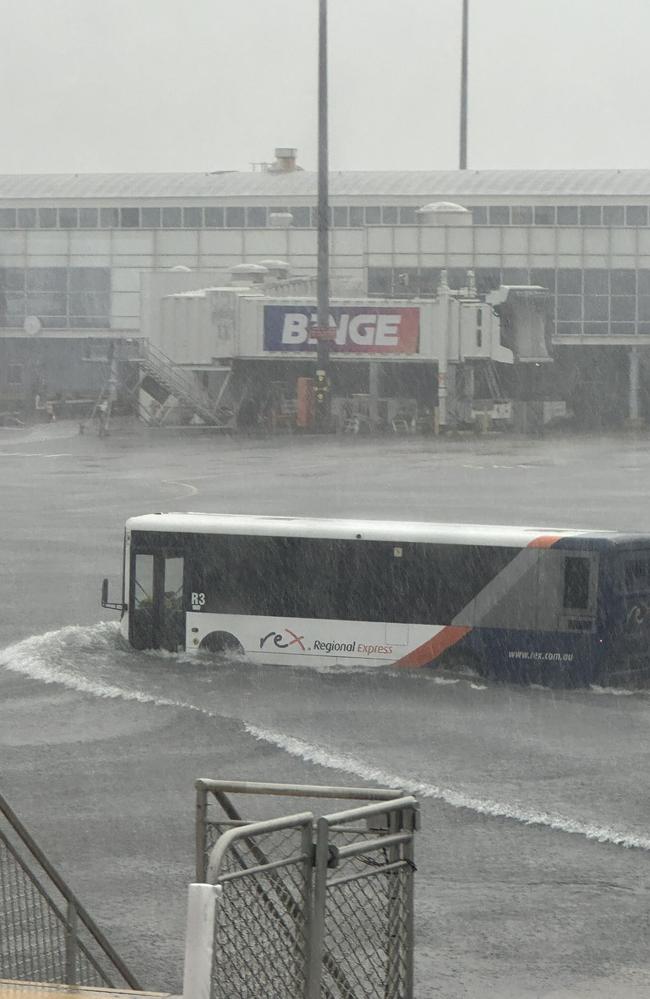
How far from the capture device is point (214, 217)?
329 feet

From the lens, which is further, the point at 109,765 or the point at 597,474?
the point at 597,474

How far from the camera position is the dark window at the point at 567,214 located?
9494cm

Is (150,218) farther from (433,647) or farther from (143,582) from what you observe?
(433,647)

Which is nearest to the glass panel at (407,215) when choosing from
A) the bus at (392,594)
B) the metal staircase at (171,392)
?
the metal staircase at (171,392)

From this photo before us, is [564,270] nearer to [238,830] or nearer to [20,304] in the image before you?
[20,304]

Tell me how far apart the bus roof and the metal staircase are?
2054 inches

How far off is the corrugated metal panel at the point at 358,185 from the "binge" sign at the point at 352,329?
21769 millimetres

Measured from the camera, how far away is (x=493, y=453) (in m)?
65.0

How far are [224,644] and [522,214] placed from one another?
7347 centimetres

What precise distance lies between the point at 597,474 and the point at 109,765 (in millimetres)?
38022

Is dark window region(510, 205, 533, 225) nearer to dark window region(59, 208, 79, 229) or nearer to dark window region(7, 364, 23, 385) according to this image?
dark window region(59, 208, 79, 229)

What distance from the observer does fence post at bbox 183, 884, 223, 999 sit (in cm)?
554

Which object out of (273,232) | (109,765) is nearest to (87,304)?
(273,232)

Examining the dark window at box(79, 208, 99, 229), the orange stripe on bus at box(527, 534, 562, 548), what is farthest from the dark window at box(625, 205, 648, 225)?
the orange stripe on bus at box(527, 534, 562, 548)
